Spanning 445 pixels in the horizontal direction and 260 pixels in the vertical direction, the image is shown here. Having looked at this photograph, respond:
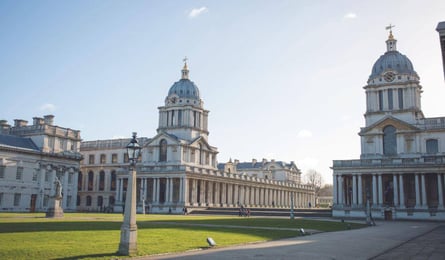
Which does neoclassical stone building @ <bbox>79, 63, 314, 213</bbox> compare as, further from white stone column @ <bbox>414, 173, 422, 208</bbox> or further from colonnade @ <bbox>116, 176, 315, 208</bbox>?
white stone column @ <bbox>414, 173, 422, 208</bbox>

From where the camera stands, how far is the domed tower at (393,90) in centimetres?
7938

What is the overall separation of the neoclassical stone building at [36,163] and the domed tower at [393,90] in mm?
56626

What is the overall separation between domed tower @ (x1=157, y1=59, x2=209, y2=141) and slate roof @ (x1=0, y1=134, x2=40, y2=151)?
2610 centimetres

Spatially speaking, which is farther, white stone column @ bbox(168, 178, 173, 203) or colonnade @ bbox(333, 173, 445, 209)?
white stone column @ bbox(168, 178, 173, 203)

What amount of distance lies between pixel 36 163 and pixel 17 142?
473cm

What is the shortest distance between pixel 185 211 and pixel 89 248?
194 ft

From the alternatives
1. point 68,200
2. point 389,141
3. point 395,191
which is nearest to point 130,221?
point 395,191

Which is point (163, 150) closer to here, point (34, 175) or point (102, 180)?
point (102, 180)

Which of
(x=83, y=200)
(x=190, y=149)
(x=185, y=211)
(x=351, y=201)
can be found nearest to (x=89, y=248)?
(x=185, y=211)

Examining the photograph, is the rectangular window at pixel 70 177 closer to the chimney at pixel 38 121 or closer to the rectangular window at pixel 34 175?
the rectangular window at pixel 34 175

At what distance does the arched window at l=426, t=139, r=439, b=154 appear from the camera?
75.2 metres

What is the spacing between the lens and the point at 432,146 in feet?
248

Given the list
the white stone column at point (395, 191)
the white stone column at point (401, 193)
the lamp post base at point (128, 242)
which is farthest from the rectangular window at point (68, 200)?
the lamp post base at point (128, 242)

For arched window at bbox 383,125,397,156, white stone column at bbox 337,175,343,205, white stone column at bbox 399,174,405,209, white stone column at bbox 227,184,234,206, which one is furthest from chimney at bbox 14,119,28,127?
white stone column at bbox 399,174,405,209
